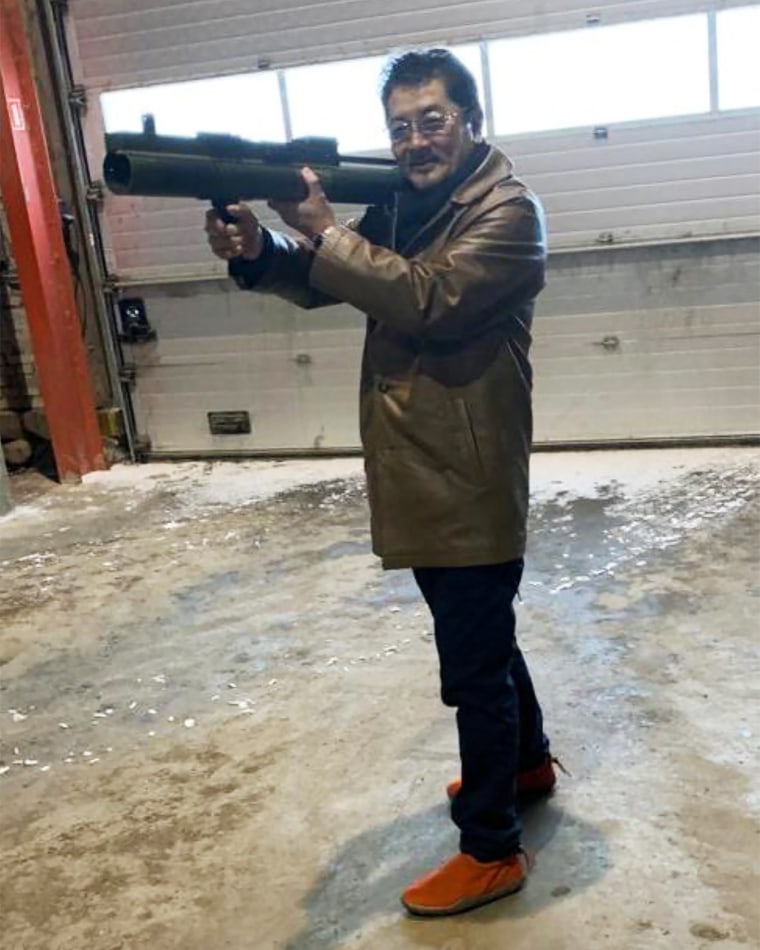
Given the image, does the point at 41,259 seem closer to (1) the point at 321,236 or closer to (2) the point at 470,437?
(1) the point at 321,236

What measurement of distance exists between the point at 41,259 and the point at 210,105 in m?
1.27

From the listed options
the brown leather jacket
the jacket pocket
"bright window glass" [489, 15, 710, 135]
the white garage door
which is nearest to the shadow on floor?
the brown leather jacket

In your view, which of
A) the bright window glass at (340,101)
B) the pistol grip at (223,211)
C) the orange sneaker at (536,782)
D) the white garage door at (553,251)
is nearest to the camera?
the pistol grip at (223,211)

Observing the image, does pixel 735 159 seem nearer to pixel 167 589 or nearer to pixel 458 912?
pixel 167 589

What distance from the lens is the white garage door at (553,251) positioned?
4.79 m

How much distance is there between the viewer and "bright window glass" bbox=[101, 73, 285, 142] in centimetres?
526

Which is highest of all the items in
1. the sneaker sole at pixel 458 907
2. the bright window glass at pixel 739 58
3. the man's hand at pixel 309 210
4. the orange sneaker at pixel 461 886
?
the bright window glass at pixel 739 58

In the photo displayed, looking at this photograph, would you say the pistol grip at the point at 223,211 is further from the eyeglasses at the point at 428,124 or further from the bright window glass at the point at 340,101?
the bright window glass at the point at 340,101

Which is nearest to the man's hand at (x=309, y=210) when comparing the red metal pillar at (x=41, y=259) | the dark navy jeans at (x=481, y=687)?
the dark navy jeans at (x=481, y=687)

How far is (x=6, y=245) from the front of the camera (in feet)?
19.4

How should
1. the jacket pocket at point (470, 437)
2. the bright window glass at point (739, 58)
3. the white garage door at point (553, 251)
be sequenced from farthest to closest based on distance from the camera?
the white garage door at point (553, 251) → the bright window glass at point (739, 58) → the jacket pocket at point (470, 437)

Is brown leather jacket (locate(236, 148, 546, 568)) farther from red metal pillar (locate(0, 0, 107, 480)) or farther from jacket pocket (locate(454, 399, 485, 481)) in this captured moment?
red metal pillar (locate(0, 0, 107, 480))

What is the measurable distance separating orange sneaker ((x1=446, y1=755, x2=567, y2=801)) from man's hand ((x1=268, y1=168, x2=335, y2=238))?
124cm

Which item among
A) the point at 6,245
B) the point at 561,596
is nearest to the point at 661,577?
the point at 561,596
